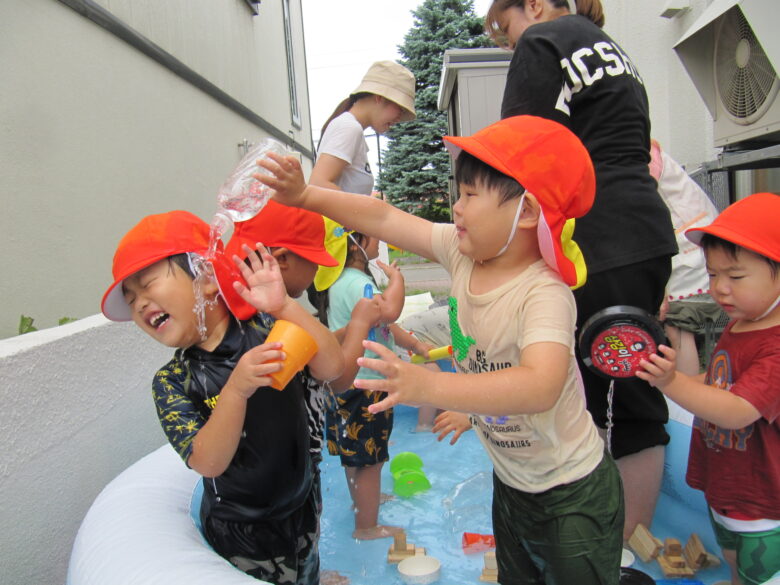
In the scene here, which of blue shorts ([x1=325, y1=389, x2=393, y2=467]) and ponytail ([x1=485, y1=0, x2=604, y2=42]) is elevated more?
ponytail ([x1=485, y1=0, x2=604, y2=42])

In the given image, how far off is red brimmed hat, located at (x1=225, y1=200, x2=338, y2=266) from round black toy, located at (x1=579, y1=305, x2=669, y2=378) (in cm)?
90

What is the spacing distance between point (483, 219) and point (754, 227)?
3.49ft

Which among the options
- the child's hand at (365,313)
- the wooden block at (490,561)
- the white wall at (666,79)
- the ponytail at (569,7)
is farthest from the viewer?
the white wall at (666,79)

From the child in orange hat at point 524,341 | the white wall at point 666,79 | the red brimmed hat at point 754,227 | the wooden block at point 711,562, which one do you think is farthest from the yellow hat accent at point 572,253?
the white wall at point 666,79

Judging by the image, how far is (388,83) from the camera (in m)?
3.23

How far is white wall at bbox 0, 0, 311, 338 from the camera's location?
3.03 m

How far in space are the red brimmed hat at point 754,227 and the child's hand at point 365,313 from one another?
3.76 feet

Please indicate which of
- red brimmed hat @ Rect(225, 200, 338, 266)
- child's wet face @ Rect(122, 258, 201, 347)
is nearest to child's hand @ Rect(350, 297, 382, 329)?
Answer: red brimmed hat @ Rect(225, 200, 338, 266)

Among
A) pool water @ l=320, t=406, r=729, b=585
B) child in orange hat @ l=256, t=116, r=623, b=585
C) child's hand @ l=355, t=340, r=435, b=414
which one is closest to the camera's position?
child's hand @ l=355, t=340, r=435, b=414

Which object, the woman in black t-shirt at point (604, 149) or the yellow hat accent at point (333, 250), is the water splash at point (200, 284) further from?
the woman in black t-shirt at point (604, 149)

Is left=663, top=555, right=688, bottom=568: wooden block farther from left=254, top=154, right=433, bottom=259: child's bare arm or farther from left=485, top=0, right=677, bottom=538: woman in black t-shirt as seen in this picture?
left=254, top=154, right=433, bottom=259: child's bare arm

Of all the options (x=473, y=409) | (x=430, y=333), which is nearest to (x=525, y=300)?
(x=473, y=409)

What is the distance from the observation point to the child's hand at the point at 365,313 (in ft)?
6.77

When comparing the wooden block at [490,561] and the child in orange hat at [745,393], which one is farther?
the wooden block at [490,561]
